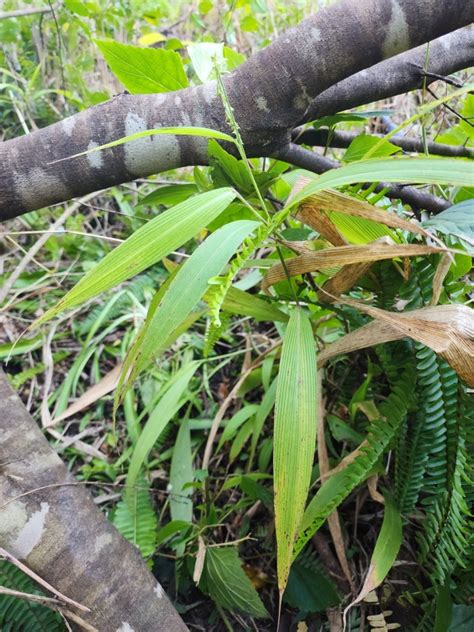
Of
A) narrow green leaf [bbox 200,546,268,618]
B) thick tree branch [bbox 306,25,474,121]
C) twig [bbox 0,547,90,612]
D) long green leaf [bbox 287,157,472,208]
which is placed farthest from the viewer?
thick tree branch [bbox 306,25,474,121]

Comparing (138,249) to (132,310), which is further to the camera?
(132,310)

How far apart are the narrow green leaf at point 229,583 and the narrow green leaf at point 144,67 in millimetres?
797

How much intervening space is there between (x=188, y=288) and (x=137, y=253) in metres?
0.08

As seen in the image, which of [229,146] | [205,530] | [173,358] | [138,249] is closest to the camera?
[138,249]

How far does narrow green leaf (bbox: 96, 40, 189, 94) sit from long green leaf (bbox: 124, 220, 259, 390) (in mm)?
403

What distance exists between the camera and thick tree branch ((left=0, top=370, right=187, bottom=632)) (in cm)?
65

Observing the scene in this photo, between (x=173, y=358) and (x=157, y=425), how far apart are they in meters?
0.29

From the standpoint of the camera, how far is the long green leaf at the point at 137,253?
1.73 feet

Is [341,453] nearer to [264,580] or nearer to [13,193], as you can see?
[264,580]

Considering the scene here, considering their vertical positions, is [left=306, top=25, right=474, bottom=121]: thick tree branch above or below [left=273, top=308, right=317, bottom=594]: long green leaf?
above

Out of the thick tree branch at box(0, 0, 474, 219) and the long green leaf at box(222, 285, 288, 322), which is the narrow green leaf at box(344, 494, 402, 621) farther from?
the thick tree branch at box(0, 0, 474, 219)

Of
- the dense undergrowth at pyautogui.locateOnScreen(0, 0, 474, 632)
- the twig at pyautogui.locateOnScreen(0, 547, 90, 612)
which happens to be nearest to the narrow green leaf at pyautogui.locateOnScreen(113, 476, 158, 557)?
the dense undergrowth at pyautogui.locateOnScreen(0, 0, 474, 632)

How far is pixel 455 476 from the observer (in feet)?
2.05

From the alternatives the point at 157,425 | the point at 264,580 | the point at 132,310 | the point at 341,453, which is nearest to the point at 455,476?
the point at 341,453
